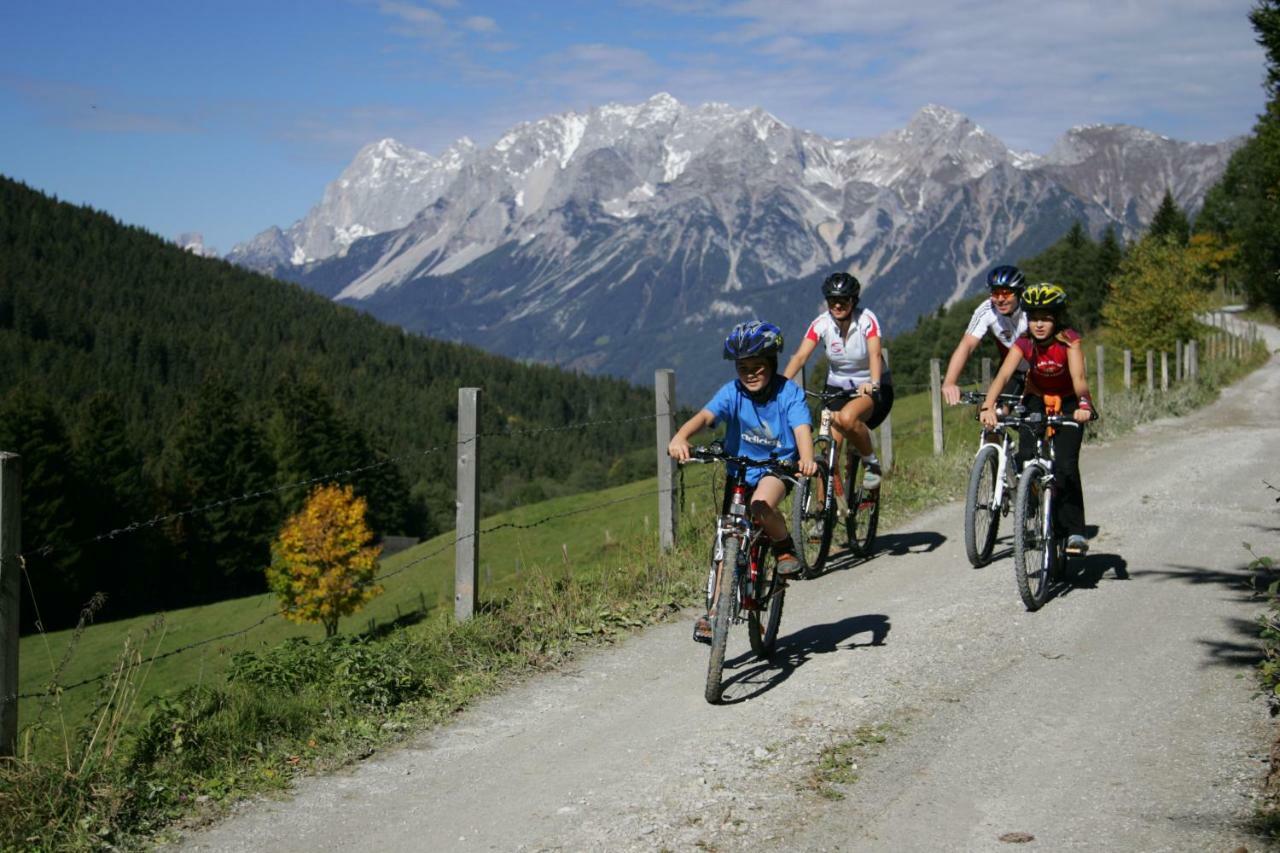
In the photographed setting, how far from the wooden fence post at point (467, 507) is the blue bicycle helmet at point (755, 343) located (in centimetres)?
225

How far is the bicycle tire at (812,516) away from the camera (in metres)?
9.27

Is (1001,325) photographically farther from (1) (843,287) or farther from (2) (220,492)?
(2) (220,492)

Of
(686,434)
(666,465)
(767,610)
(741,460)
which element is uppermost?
(686,434)

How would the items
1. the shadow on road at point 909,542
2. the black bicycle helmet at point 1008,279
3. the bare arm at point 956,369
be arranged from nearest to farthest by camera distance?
the bare arm at point 956,369 < the black bicycle helmet at point 1008,279 < the shadow on road at point 909,542

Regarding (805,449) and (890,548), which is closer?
(805,449)

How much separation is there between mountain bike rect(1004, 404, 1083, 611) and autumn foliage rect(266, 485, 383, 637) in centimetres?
5854

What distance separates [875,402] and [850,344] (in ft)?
1.78

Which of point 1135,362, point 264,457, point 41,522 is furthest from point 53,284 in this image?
point 1135,362

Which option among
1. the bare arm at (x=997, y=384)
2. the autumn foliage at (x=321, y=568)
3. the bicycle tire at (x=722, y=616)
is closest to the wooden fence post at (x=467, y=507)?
the bicycle tire at (x=722, y=616)

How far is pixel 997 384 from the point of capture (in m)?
8.63

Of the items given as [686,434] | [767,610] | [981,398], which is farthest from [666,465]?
[686,434]

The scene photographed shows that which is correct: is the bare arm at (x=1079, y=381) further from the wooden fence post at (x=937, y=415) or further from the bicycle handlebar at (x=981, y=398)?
the wooden fence post at (x=937, y=415)

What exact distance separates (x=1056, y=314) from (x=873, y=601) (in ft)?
8.11

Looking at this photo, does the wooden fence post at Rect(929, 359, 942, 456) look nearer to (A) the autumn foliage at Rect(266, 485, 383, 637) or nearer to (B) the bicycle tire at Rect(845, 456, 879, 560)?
(B) the bicycle tire at Rect(845, 456, 879, 560)
